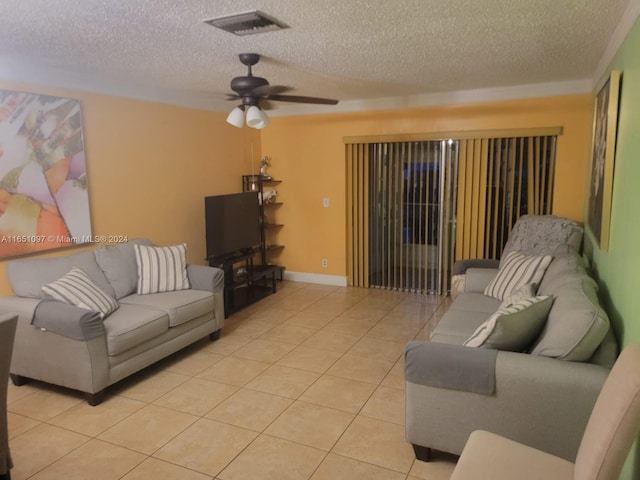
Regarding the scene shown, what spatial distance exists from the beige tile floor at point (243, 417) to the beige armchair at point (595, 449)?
0.71 metres

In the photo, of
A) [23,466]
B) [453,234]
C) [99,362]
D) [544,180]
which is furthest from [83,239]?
[544,180]

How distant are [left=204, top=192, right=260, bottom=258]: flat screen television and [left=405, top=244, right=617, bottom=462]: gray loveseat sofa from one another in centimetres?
308

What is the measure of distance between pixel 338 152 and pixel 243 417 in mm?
3766

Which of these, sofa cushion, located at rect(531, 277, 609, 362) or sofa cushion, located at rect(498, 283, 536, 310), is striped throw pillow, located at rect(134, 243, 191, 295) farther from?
sofa cushion, located at rect(531, 277, 609, 362)

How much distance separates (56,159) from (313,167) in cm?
310

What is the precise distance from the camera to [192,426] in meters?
2.76

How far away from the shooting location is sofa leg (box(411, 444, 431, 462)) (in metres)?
2.38

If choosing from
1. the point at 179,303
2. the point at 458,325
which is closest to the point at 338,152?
the point at 179,303

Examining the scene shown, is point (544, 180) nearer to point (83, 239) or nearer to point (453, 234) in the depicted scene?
point (453, 234)

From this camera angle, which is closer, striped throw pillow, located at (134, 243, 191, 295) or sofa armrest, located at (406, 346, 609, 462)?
sofa armrest, located at (406, 346, 609, 462)

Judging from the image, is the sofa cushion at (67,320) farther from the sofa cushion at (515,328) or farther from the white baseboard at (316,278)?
the white baseboard at (316,278)

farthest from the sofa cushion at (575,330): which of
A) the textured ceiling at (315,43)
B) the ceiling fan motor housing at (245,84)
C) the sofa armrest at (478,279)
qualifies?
the ceiling fan motor housing at (245,84)

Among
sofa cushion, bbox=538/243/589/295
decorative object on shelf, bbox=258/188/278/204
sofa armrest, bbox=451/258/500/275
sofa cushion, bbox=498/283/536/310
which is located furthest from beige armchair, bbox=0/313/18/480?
decorative object on shelf, bbox=258/188/278/204

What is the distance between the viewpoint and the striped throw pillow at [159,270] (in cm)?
397
